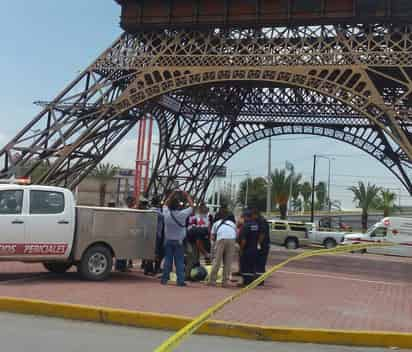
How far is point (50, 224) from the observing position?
37.5ft

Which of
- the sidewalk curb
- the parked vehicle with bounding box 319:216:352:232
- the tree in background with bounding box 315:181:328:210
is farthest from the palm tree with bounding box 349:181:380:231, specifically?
the sidewalk curb

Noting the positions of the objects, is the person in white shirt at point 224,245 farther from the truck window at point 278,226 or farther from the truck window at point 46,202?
the truck window at point 278,226

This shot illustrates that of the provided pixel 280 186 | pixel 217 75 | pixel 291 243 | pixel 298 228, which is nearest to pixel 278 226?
pixel 298 228

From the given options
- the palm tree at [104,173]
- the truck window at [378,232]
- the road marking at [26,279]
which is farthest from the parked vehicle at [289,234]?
the road marking at [26,279]

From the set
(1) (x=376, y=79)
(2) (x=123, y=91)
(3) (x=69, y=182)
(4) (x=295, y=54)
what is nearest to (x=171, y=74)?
(2) (x=123, y=91)

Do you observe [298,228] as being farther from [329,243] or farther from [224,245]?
[224,245]

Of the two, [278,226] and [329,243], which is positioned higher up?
[278,226]

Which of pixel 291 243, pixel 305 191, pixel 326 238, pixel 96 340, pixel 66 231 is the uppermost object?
pixel 305 191

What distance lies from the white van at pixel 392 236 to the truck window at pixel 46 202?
24889 millimetres

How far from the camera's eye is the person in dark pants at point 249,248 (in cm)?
1241

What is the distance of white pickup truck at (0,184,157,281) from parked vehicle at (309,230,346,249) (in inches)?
1084

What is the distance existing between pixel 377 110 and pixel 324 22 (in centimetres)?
Result: 420

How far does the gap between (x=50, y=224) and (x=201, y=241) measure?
3246 millimetres

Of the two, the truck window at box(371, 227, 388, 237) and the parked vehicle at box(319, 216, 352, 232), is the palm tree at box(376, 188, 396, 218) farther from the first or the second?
the truck window at box(371, 227, 388, 237)
